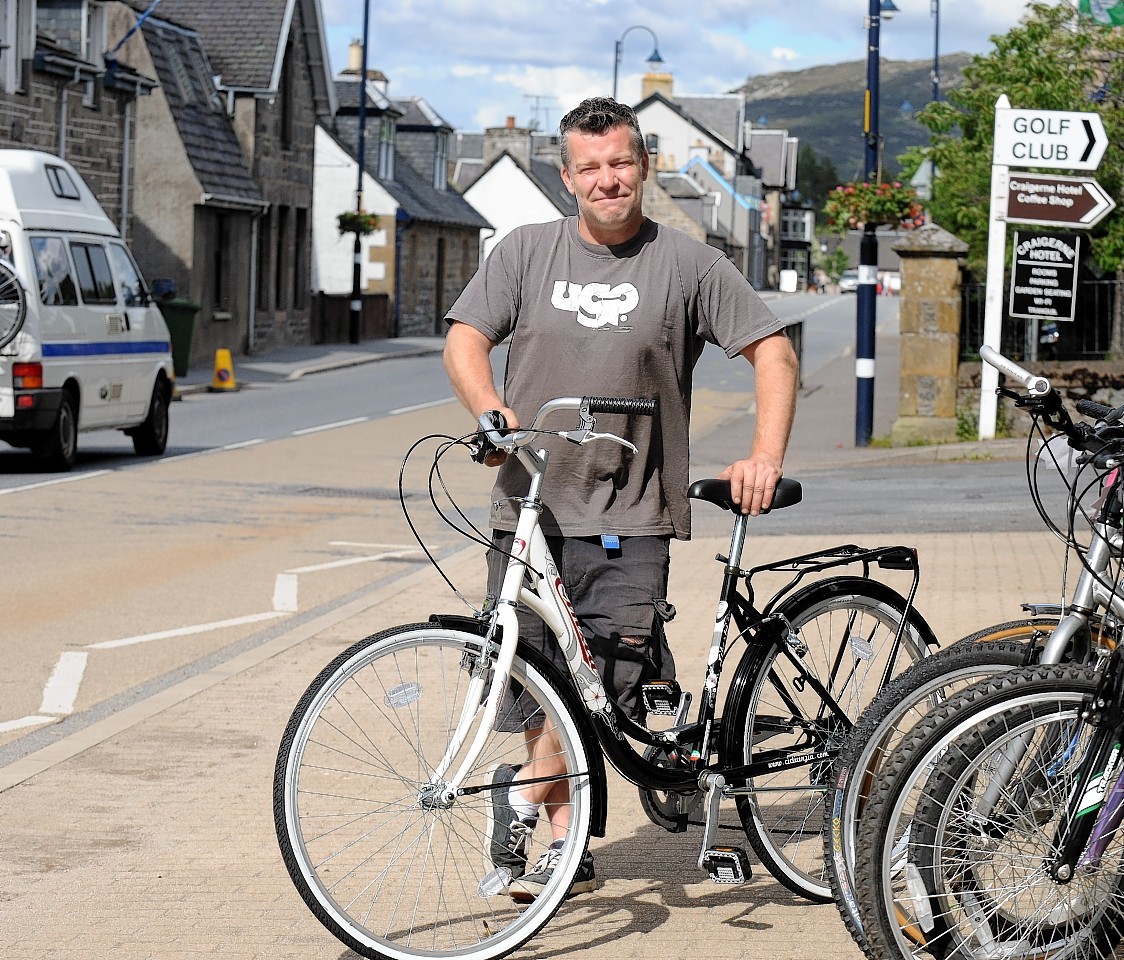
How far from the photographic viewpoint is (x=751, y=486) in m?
4.27

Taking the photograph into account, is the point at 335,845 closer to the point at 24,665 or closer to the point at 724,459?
the point at 24,665

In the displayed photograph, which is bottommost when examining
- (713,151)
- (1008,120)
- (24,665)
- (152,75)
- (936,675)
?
(24,665)

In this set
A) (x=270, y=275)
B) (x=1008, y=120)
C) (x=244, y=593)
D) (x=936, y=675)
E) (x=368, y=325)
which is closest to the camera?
(x=936, y=675)

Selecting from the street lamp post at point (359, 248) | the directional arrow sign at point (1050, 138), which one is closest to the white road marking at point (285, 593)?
Result: the directional arrow sign at point (1050, 138)

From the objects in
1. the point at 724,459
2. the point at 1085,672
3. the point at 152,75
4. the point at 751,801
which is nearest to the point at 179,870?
the point at 751,801

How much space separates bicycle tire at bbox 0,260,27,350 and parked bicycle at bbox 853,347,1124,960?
13.4 meters

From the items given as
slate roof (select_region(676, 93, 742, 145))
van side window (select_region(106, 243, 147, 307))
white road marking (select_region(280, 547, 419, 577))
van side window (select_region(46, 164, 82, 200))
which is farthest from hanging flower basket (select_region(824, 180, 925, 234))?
slate roof (select_region(676, 93, 742, 145))

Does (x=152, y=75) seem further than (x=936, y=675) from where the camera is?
Yes

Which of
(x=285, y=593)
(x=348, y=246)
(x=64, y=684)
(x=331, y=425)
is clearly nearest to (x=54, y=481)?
(x=285, y=593)

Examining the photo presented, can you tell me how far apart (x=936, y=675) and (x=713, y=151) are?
11585 cm

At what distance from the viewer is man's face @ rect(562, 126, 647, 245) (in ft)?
14.5

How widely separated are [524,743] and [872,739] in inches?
35.2

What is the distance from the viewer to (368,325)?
5012cm

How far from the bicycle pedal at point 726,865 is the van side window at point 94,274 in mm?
13923
